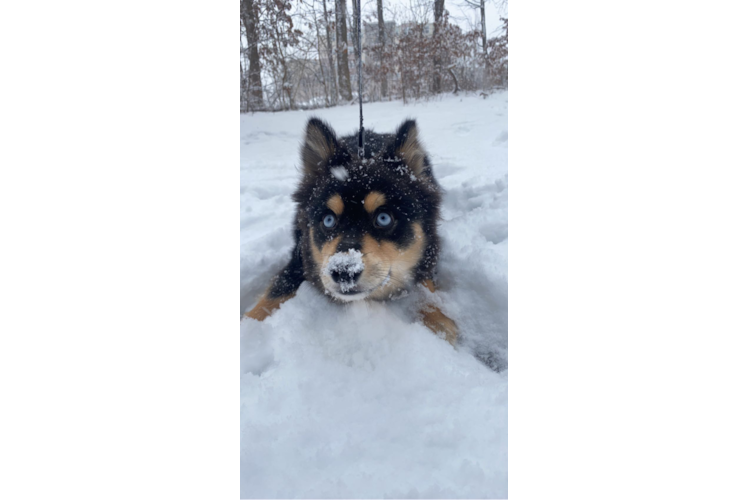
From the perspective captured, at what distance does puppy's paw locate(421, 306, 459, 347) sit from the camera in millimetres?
2254

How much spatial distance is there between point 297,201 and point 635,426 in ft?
7.58

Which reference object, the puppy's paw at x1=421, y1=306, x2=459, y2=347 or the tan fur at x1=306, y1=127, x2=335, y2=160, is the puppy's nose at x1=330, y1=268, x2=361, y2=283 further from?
the tan fur at x1=306, y1=127, x2=335, y2=160

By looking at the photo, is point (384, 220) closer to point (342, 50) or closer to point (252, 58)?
point (342, 50)

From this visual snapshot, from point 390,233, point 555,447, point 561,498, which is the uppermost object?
point 390,233

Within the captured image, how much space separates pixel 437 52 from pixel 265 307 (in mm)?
2192

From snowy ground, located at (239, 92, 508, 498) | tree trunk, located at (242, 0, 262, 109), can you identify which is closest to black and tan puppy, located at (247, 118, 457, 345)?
snowy ground, located at (239, 92, 508, 498)

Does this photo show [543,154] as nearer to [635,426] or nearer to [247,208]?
[635,426]

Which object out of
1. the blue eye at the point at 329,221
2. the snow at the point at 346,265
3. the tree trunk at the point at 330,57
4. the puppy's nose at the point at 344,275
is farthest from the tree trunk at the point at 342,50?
the puppy's nose at the point at 344,275

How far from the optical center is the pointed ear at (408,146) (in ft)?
8.49

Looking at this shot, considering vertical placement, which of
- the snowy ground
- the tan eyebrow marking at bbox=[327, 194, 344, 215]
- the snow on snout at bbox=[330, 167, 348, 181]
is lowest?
the snowy ground

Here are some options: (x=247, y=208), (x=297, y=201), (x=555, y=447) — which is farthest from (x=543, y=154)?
(x=247, y=208)

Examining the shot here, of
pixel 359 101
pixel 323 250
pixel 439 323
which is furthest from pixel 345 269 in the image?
pixel 359 101

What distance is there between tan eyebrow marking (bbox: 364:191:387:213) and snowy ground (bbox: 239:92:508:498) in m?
0.62

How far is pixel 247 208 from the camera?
2.87 meters
